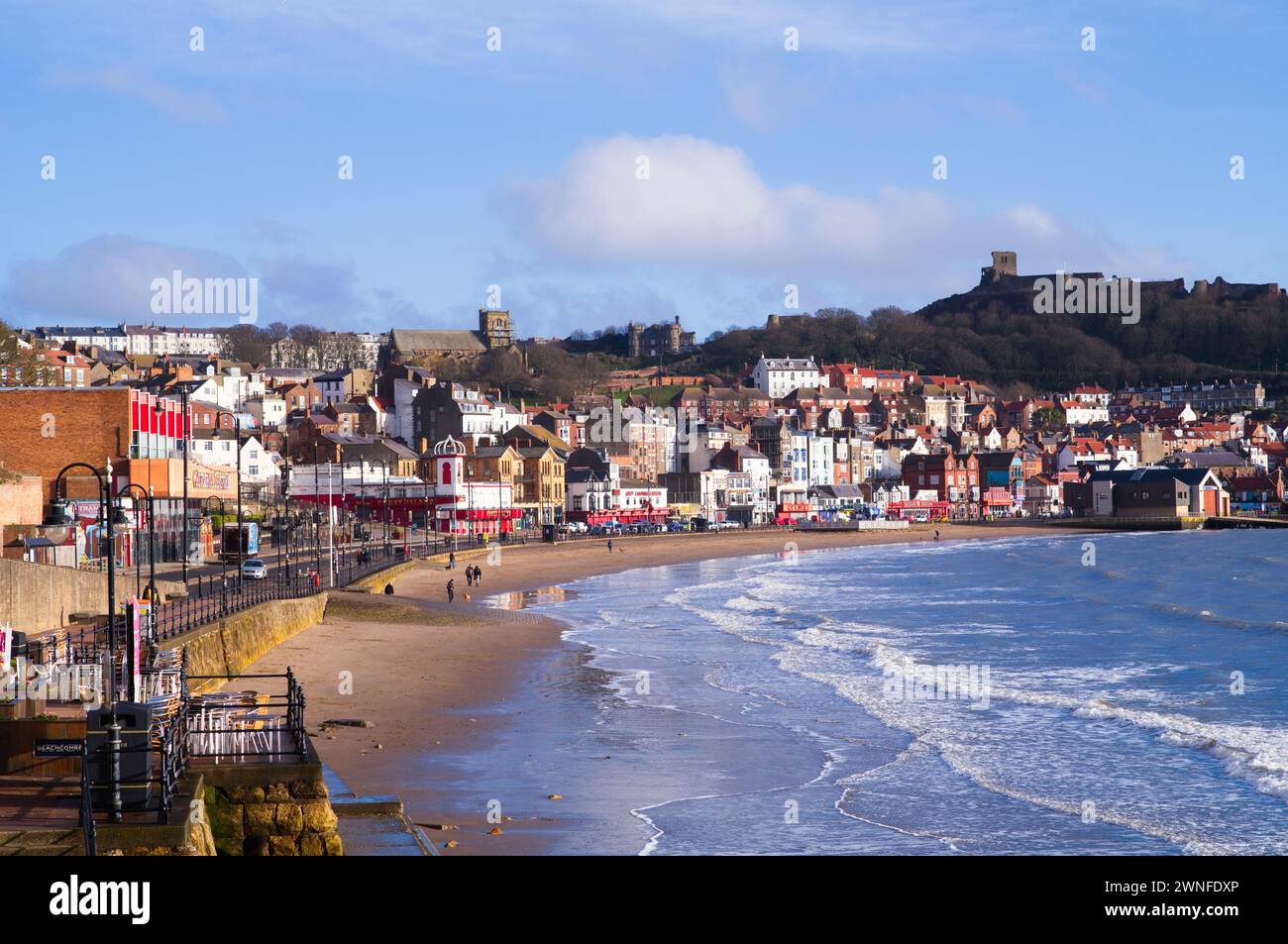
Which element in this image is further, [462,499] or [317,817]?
[462,499]

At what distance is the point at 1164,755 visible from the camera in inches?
914

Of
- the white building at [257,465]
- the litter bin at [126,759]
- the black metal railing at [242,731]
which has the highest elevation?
the white building at [257,465]

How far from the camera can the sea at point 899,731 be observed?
1811 cm

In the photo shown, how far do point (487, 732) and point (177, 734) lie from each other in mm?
11811

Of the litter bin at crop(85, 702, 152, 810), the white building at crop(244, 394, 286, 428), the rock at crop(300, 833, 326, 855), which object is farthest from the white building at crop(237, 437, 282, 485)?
the litter bin at crop(85, 702, 152, 810)

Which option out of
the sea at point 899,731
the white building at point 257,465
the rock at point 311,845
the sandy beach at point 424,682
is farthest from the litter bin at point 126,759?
the white building at point 257,465

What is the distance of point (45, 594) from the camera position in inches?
1082

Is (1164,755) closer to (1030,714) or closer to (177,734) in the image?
(1030,714)

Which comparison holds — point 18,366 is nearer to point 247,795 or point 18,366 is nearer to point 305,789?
point 247,795

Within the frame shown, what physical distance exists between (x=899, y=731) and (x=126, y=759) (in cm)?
1676

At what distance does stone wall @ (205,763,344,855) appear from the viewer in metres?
13.0

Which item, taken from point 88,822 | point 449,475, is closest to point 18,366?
point 449,475
